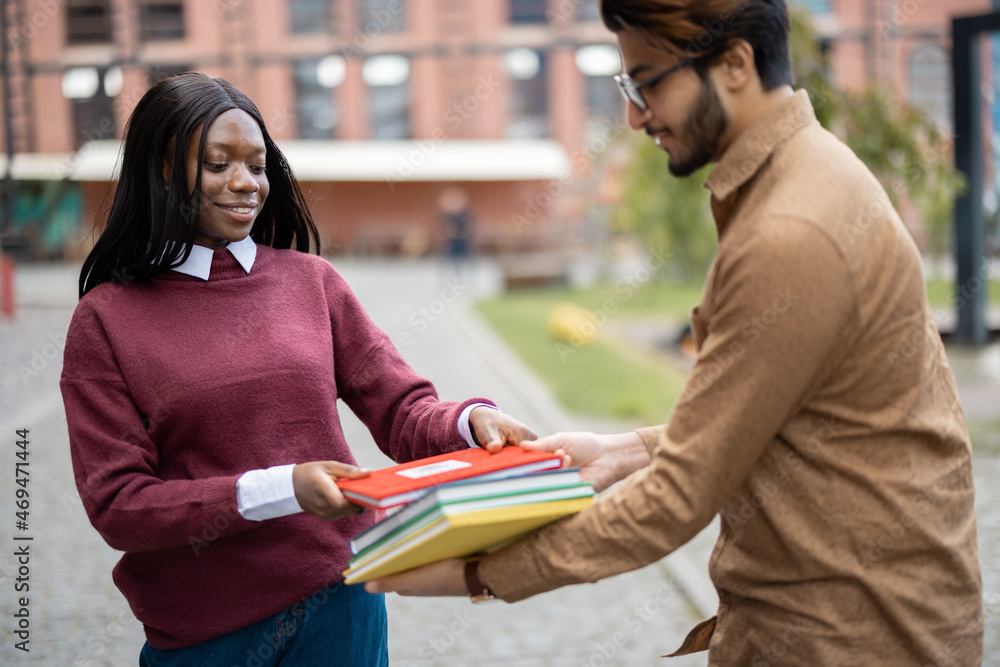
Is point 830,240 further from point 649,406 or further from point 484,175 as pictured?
point 484,175

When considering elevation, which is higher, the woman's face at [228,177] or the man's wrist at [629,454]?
the woman's face at [228,177]

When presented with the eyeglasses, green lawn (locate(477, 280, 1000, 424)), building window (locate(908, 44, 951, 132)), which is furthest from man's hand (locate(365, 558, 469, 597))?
building window (locate(908, 44, 951, 132))

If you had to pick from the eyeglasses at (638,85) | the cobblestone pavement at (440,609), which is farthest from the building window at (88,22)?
the eyeglasses at (638,85)

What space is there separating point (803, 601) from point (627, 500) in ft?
1.10

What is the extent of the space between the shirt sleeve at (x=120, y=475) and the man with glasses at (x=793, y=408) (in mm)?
625

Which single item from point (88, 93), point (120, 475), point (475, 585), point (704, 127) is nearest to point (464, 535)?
point (475, 585)

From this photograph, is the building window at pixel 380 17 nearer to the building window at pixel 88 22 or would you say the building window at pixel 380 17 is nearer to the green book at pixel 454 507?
the building window at pixel 88 22

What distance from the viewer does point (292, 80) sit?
32688 millimetres

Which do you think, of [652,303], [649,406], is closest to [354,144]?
[652,303]

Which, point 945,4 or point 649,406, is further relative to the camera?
point 945,4

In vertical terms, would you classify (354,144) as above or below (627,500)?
below

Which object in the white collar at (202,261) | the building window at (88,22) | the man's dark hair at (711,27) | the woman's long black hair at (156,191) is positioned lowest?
the white collar at (202,261)

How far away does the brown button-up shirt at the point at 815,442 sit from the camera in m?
1.50

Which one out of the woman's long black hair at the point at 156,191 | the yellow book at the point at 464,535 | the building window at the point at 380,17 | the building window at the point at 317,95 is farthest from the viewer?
the building window at the point at 317,95
